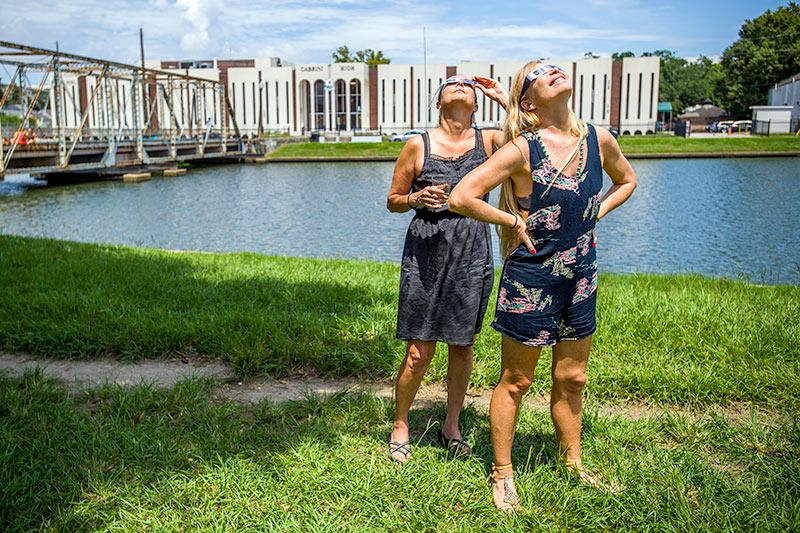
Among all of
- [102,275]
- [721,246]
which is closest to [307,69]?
[721,246]

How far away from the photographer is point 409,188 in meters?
4.18

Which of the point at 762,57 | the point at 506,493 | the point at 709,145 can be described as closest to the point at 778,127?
the point at 709,145

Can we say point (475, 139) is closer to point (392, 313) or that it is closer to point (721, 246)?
point (392, 313)

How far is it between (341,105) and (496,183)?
89331 mm

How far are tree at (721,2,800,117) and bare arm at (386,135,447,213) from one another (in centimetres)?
8994

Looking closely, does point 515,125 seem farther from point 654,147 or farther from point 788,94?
point 788,94

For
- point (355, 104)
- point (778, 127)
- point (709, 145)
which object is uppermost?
point (355, 104)

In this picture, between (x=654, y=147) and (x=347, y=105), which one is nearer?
(x=654, y=147)

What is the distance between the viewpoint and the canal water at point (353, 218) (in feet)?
50.8

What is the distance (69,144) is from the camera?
1442 inches

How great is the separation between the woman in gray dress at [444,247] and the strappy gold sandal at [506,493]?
44 cm

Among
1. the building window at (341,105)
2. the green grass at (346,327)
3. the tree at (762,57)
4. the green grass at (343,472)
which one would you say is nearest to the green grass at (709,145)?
the tree at (762,57)

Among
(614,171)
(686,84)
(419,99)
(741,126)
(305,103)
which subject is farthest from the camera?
(686,84)

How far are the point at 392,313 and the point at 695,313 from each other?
2758 millimetres
